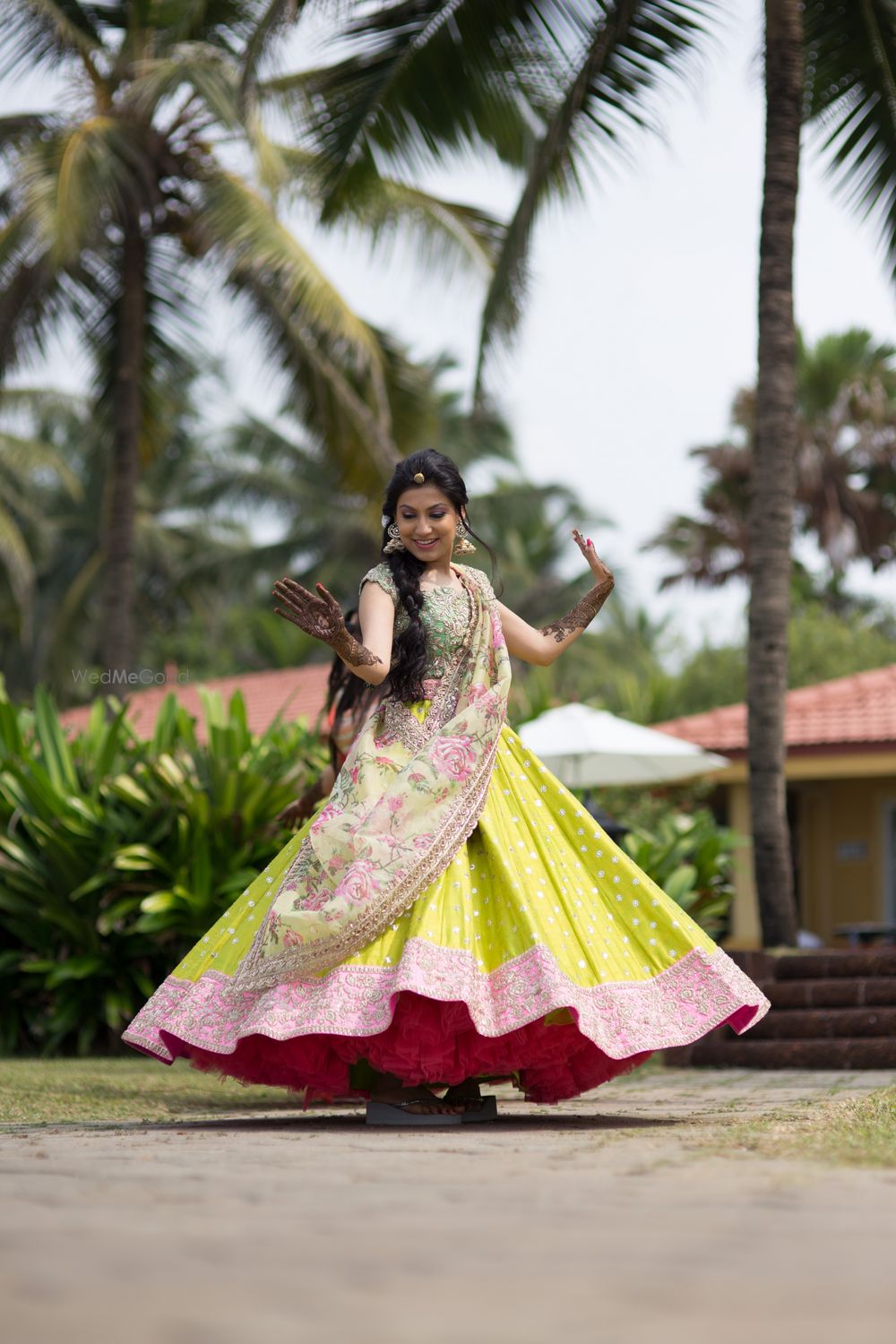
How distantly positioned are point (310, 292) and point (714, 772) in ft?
21.2

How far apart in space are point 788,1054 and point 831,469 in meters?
23.3

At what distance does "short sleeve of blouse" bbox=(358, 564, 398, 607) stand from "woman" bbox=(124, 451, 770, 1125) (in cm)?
1

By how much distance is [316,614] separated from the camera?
467 centimetres

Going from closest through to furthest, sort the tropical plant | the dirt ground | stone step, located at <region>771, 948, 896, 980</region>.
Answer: the dirt ground → stone step, located at <region>771, 948, 896, 980</region> → the tropical plant

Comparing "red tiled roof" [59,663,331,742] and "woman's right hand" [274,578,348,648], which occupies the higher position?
"red tiled roof" [59,663,331,742]

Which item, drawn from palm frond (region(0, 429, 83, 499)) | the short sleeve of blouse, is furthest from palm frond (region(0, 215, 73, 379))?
palm frond (region(0, 429, 83, 499))

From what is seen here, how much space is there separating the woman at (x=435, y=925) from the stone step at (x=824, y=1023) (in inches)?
156

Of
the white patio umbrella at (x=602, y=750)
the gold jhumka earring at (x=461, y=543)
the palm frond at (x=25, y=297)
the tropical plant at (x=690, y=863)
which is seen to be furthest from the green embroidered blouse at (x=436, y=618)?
the palm frond at (x=25, y=297)

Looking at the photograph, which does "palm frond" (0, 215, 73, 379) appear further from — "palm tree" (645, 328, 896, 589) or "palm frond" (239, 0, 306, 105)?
"palm tree" (645, 328, 896, 589)

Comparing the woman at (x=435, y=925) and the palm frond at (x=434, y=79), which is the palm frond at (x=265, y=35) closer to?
the palm frond at (x=434, y=79)

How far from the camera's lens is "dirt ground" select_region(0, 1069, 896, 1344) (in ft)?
6.69

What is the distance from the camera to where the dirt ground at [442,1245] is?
6.69 ft

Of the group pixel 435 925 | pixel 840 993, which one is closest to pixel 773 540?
pixel 840 993

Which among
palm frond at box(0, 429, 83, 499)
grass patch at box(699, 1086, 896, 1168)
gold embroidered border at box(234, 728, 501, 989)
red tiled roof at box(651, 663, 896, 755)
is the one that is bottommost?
grass patch at box(699, 1086, 896, 1168)
